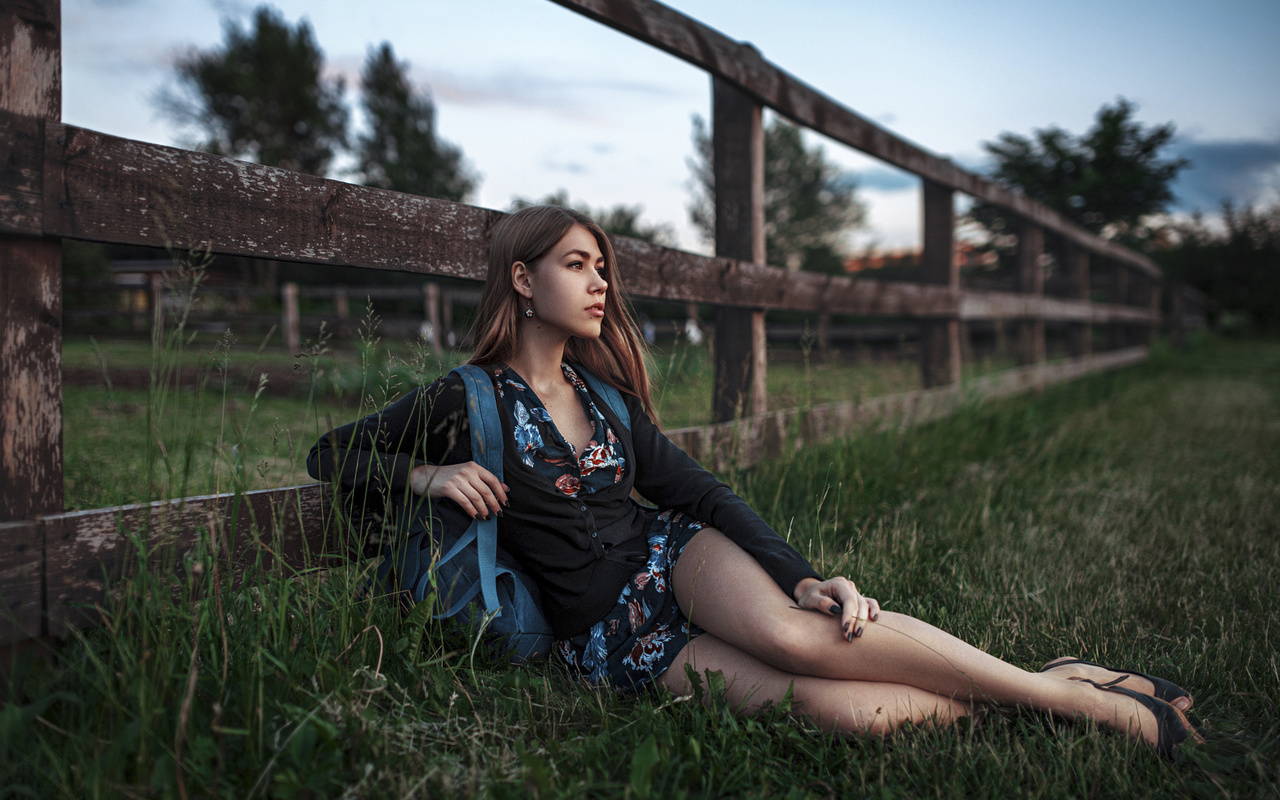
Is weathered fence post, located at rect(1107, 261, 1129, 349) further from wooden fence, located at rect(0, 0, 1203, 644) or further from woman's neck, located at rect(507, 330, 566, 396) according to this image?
woman's neck, located at rect(507, 330, 566, 396)

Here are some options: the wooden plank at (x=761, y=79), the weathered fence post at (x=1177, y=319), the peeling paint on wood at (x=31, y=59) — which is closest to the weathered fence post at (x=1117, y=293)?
the weathered fence post at (x=1177, y=319)

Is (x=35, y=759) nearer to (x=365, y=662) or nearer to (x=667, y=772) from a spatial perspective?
(x=365, y=662)

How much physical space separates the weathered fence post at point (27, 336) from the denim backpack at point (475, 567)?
67 cm

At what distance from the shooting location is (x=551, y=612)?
183 cm

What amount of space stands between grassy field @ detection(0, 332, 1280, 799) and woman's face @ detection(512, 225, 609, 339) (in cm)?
82

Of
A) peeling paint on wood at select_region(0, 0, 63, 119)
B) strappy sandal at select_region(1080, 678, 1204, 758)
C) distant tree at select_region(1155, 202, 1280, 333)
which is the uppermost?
distant tree at select_region(1155, 202, 1280, 333)

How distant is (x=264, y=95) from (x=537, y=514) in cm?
4352

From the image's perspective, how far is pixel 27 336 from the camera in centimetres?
138

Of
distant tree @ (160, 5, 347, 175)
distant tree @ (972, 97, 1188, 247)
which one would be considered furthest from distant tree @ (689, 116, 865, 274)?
distant tree @ (160, 5, 347, 175)

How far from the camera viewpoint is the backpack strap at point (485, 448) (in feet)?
5.66

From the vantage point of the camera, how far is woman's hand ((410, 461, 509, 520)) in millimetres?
1675

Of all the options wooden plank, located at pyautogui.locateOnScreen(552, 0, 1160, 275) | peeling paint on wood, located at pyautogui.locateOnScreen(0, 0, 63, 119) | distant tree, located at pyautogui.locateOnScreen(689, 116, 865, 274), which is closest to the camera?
peeling paint on wood, located at pyautogui.locateOnScreen(0, 0, 63, 119)

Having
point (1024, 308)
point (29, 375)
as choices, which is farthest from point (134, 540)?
point (1024, 308)

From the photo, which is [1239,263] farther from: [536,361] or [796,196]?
[536,361]
